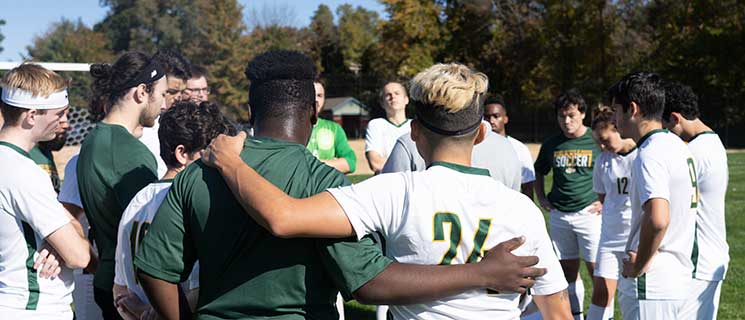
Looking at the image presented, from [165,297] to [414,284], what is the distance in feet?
2.98

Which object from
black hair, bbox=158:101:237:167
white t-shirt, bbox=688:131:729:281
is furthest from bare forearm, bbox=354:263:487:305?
white t-shirt, bbox=688:131:729:281

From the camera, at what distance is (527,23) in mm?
48469

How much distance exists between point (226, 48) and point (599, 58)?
1292 inches

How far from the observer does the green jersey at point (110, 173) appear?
3303 mm

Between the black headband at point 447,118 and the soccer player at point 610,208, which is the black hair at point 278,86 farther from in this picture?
the soccer player at point 610,208

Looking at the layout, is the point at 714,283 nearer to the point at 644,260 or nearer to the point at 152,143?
the point at 644,260

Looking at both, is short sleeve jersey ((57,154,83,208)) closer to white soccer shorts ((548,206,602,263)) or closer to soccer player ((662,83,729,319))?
soccer player ((662,83,729,319))

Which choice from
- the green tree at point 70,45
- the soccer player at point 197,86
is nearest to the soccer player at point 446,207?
the soccer player at point 197,86

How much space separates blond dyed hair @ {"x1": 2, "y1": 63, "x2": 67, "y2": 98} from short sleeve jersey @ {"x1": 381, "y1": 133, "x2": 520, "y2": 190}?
201cm

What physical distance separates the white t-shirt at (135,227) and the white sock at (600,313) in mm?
4614

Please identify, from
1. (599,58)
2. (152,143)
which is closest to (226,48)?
(599,58)

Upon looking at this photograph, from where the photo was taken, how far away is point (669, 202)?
13.4 feet

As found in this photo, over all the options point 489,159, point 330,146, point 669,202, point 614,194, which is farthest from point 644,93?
point 330,146

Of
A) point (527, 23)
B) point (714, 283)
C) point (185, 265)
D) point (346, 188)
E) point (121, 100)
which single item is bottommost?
point (714, 283)
